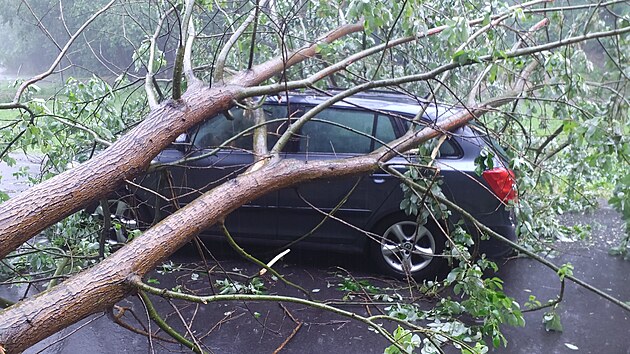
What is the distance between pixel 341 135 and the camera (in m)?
5.33

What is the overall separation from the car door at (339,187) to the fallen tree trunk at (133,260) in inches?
54.9

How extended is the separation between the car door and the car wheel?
219 millimetres

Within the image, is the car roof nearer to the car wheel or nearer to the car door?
the car door

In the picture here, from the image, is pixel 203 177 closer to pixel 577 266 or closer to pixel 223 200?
pixel 223 200

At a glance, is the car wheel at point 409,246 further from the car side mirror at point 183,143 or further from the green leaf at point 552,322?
the car side mirror at point 183,143

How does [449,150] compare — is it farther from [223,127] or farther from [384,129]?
[223,127]

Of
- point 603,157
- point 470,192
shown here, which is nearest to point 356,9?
point 603,157

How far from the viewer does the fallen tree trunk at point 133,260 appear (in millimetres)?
2252

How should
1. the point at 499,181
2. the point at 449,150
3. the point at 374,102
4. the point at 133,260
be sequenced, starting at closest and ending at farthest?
the point at 133,260
the point at 499,181
the point at 449,150
the point at 374,102

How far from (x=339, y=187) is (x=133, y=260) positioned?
287 centimetres

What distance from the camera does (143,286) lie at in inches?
98.7

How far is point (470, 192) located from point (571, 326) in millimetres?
1289

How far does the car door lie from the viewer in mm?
5273

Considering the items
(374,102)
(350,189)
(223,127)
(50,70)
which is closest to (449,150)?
(374,102)
